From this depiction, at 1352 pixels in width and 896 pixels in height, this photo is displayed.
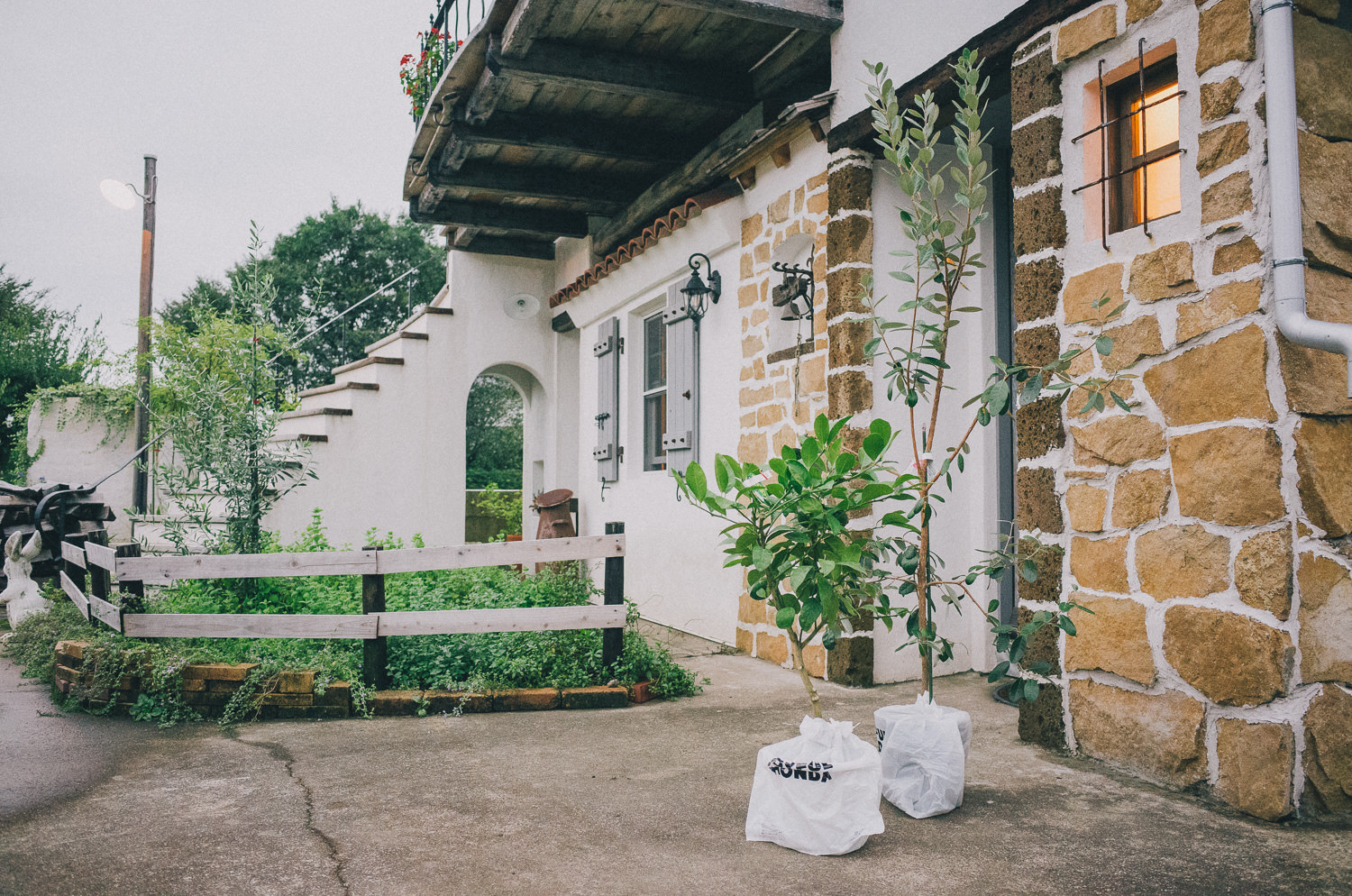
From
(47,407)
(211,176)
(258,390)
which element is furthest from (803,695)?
(211,176)

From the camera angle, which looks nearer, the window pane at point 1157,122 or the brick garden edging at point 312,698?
the window pane at point 1157,122

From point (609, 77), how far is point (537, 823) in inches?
161

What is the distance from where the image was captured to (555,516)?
7656 millimetres

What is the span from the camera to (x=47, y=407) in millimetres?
11023

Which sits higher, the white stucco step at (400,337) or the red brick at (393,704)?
the white stucco step at (400,337)

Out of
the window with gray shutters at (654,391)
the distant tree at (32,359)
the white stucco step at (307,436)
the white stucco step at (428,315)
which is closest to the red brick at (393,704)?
the window with gray shutters at (654,391)

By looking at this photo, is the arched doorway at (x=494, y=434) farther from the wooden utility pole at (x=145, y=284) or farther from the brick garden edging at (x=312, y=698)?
the brick garden edging at (x=312, y=698)

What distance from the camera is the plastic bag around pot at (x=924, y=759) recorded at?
2.60 metres

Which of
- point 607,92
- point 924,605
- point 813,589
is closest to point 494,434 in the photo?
point 607,92

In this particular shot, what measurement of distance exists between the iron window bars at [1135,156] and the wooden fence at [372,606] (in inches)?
99.9

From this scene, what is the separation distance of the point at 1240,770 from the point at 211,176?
42.8 metres

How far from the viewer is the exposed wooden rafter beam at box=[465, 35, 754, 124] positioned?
4.87m

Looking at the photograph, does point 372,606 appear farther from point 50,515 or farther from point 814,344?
point 50,515

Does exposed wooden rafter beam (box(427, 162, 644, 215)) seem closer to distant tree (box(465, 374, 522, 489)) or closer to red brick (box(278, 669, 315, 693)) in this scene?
red brick (box(278, 669, 315, 693))
